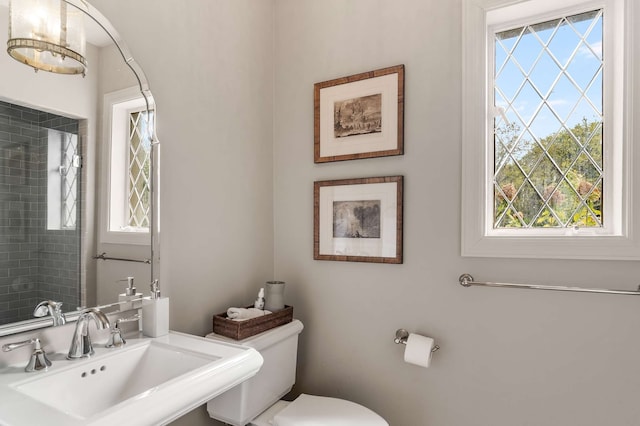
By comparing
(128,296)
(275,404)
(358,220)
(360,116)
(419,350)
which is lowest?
(275,404)

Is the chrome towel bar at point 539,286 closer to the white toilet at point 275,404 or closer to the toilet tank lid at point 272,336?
the white toilet at point 275,404

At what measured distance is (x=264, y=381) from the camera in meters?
1.60

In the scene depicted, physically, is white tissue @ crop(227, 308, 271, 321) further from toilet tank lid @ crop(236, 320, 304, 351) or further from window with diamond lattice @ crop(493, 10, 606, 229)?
window with diamond lattice @ crop(493, 10, 606, 229)

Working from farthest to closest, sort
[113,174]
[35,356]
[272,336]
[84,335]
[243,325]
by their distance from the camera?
[272,336]
[243,325]
[113,174]
[84,335]
[35,356]

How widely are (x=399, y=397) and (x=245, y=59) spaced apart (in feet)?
5.79

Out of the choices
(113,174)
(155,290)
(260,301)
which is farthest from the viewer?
(260,301)

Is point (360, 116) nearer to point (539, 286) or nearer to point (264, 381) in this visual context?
point (539, 286)

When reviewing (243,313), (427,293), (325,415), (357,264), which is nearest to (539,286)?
(427,293)

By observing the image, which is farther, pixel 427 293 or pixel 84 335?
pixel 427 293

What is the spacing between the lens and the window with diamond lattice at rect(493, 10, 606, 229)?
1.51 metres

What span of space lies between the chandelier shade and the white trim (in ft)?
0.46

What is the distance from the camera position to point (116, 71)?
130cm

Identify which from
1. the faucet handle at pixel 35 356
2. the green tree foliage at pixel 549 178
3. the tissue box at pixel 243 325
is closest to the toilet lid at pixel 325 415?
the tissue box at pixel 243 325

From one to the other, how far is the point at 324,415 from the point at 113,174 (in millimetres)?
1205
